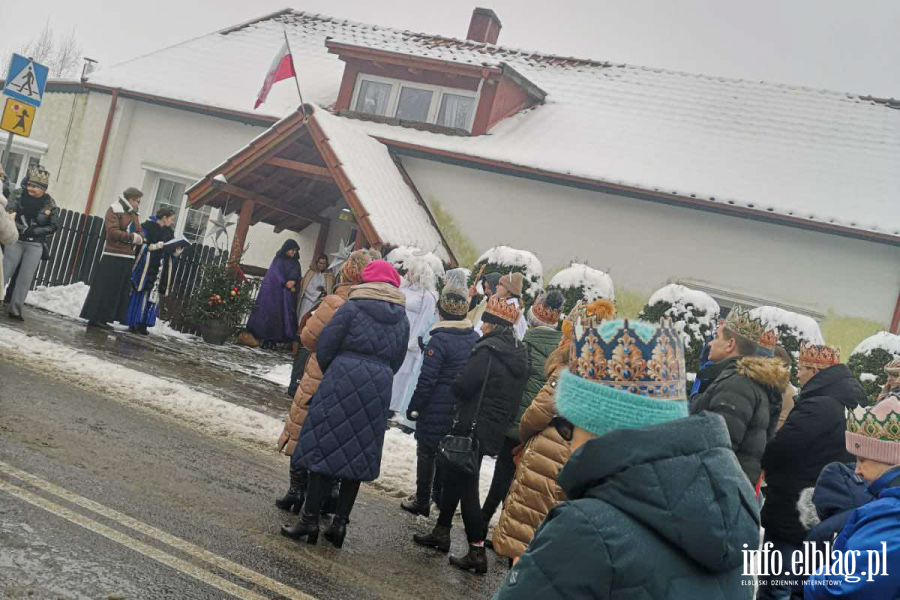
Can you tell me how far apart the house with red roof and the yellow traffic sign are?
2878mm

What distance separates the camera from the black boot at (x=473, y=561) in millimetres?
5523

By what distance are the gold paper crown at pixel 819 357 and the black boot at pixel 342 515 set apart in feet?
10.8

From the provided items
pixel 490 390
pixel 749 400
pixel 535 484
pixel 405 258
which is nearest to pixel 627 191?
pixel 405 258

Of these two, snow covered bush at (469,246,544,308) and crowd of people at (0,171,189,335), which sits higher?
snow covered bush at (469,246,544,308)

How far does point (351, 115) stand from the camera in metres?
18.0

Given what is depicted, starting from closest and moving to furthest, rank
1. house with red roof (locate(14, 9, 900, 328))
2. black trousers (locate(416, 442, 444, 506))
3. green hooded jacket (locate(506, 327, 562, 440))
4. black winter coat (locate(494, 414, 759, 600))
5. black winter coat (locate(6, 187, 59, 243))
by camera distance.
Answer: black winter coat (locate(494, 414, 759, 600)) < green hooded jacket (locate(506, 327, 562, 440)) < black trousers (locate(416, 442, 444, 506)) < black winter coat (locate(6, 187, 59, 243)) < house with red roof (locate(14, 9, 900, 328))

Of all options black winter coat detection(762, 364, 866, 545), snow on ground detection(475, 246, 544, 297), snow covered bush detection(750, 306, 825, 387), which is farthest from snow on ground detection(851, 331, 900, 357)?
black winter coat detection(762, 364, 866, 545)

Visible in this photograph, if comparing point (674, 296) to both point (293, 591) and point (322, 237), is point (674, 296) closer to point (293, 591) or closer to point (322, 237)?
point (322, 237)

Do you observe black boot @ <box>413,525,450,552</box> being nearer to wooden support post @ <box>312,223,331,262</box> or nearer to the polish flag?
the polish flag

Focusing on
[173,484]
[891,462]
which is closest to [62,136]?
[173,484]

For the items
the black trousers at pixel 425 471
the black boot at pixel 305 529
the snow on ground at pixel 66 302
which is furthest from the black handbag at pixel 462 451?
the snow on ground at pixel 66 302

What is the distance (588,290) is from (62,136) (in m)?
14.6

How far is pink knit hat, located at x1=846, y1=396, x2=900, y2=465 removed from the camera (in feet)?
10.5

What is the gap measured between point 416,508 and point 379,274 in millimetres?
2142
